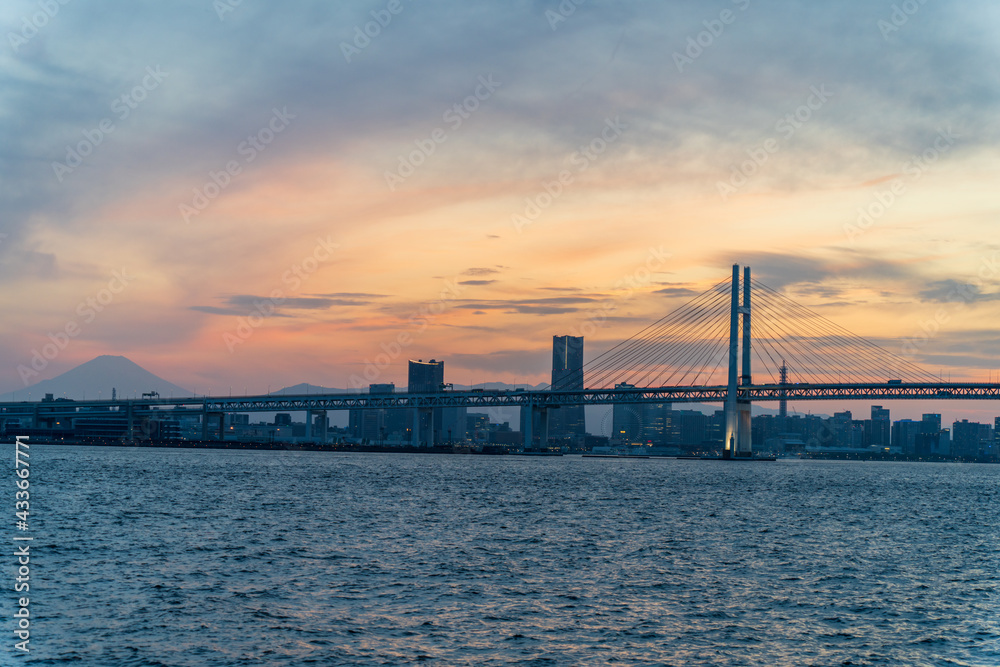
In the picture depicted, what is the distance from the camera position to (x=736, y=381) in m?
124

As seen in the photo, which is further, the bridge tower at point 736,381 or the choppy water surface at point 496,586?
the bridge tower at point 736,381

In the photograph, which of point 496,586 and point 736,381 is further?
point 736,381

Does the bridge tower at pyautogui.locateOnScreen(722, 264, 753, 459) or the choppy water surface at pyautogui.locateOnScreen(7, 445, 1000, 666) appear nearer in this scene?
the choppy water surface at pyautogui.locateOnScreen(7, 445, 1000, 666)

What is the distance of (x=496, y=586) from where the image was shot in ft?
79.4

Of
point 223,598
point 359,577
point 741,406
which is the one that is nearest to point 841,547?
point 359,577

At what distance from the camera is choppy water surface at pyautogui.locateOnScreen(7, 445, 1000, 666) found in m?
17.9

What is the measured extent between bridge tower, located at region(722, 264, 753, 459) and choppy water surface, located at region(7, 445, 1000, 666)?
254 feet

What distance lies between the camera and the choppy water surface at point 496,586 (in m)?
17.9

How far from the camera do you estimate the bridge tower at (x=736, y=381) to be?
12475 centimetres

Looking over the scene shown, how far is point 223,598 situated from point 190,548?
871 centimetres

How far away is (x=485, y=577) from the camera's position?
83.6 feet

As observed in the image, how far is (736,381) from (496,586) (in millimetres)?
105326

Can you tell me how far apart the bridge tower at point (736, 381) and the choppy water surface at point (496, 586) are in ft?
254

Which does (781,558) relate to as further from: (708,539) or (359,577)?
(359,577)
